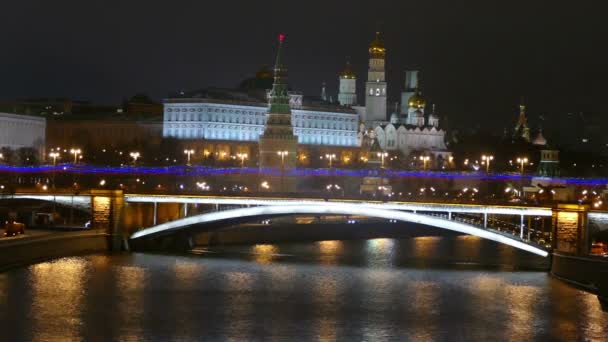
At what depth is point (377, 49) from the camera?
488 ft

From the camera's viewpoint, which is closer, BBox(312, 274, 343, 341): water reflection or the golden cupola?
BBox(312, 274, 343, 341): water reflection

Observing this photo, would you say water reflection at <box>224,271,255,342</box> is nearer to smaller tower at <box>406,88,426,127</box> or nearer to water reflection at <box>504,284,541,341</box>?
water reflection at <box>504,284,541,341</box>

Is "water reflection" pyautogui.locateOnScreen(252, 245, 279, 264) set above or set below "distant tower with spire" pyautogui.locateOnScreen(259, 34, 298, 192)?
below

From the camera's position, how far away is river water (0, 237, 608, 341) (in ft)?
121

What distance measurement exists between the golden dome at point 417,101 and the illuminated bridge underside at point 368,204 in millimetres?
105104

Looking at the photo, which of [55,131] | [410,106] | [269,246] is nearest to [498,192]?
[269,246]

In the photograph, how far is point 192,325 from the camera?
37.9 m

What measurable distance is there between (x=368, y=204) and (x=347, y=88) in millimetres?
108107

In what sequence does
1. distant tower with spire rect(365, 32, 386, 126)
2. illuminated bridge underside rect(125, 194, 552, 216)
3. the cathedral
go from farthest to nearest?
distant tower with spire rect(365, 32, 386, 126) → the cathedral → illuminated bridge underside rect(125, 194, 552, 216)

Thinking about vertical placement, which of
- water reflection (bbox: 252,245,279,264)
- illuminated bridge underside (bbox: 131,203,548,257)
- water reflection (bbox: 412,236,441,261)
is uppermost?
illuminated bridge underside (bbox: 131,203,548,257)

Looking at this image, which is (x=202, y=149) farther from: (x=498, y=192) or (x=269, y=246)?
(x=269, y=246)

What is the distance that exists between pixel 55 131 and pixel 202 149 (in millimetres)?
14449

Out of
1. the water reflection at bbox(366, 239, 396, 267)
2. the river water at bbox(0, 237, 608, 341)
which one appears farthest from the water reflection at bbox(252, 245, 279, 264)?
the water reflection at bbox(366, 239, 396, 267)

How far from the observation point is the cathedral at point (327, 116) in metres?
132
